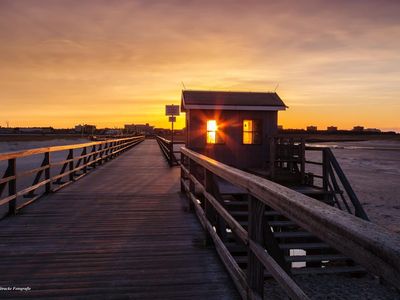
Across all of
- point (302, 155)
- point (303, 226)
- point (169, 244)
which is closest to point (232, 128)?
point (302, 155)

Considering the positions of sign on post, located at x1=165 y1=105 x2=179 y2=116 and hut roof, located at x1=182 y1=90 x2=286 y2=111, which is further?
sign on post, located at x1=165 y1=105 x2=179 y2=116

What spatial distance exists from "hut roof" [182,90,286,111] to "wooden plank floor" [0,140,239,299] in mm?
8005

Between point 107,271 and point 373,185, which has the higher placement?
point 107,271

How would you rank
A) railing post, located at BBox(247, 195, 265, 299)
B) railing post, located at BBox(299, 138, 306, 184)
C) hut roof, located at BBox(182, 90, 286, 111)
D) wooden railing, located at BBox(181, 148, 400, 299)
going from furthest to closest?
hut roof, located at BBox(182, 90, 286, 111)
railing post, located at BBox(299, 138, 306, 184)
railing post, located at BBox(247, 195, 265, 299)
wooden railing, located at BBox(181, 148, 400, 299)

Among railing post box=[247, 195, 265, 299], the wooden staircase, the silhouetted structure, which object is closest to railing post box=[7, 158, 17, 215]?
the wooden staircase

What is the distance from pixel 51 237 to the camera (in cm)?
587

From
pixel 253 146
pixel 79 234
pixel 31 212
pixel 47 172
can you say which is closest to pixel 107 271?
pixel 79 234

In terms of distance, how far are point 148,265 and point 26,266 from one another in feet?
4.71

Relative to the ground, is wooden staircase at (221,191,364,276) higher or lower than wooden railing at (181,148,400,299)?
lower

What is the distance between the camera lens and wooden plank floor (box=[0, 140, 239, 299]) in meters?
3.88

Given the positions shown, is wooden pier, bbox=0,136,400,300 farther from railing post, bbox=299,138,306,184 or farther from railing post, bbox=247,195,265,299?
railing post, bbox=299,138,306,184

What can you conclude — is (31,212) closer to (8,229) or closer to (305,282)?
(8,229)

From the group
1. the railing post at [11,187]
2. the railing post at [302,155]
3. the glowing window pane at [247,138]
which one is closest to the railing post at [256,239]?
the railing post at [11,187]

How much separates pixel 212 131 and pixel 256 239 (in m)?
13.7
